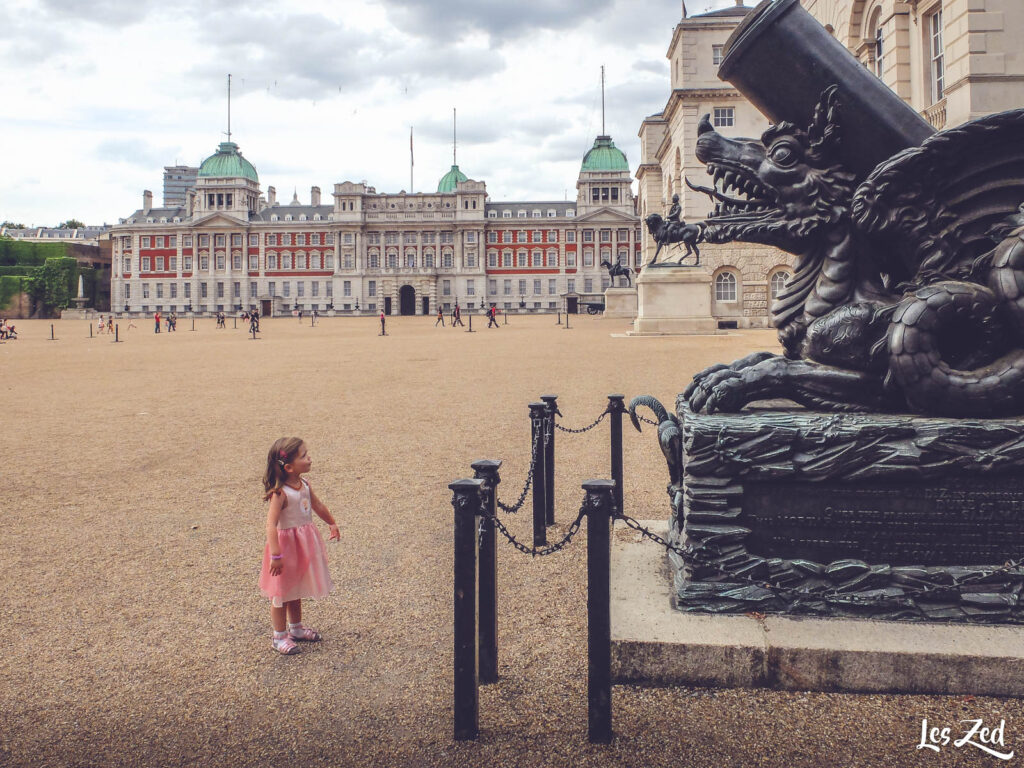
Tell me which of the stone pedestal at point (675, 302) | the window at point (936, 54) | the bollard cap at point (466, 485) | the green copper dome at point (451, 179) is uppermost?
the green copper dome at point (451, 179)

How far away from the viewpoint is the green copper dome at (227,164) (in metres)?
85.1

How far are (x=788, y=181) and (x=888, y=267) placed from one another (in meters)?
0.62

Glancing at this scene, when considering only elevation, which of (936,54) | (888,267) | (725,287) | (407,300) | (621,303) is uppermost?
(407,300)

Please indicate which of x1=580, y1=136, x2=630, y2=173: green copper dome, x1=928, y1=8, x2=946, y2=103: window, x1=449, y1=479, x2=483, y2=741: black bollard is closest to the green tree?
x1=580, y1=136, x2=630, y2=173: green copper dome

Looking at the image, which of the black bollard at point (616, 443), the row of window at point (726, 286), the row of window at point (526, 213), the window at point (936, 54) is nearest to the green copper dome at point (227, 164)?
the row of window at point (526, 213)

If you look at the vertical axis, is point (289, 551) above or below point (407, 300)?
below

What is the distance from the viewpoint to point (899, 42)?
16.8m

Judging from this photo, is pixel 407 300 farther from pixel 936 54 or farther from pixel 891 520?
pixel 891 520

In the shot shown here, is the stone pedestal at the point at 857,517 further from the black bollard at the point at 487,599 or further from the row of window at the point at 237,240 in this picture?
the row of window at the point at 237,240

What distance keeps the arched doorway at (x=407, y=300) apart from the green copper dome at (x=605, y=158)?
23.6m

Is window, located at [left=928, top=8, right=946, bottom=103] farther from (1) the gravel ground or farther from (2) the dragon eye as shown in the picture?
(2) the dragon eye

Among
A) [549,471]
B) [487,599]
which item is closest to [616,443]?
[549,471]

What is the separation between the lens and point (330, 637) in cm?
333

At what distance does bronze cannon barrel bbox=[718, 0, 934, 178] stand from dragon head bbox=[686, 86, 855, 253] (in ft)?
0.26
